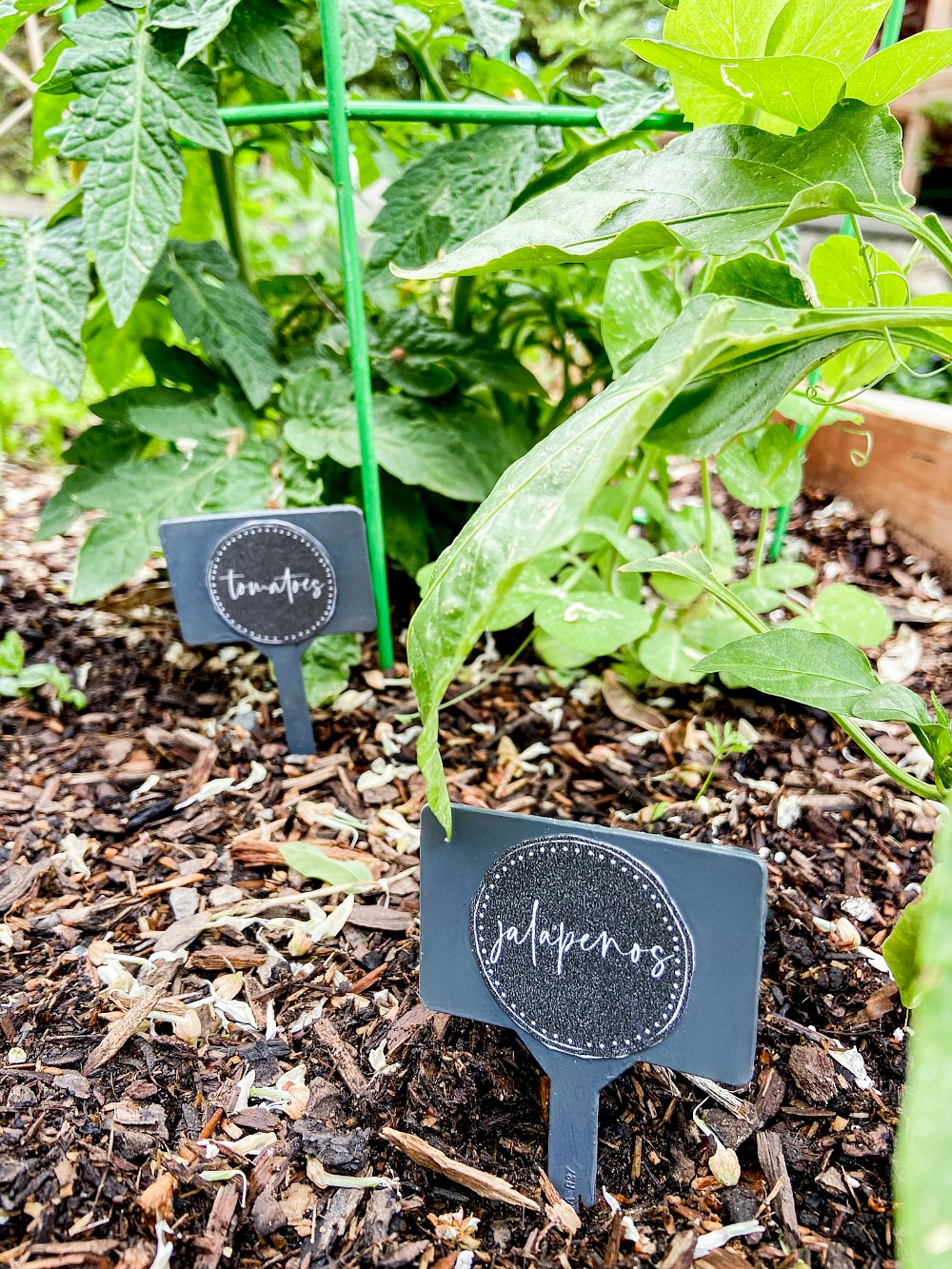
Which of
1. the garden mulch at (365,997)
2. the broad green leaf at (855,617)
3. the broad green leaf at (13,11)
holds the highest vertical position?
the broad green leaf at (13,11)

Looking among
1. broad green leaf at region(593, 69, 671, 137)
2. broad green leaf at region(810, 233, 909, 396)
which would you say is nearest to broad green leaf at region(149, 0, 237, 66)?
broad green leaf at region(593, 69, 671, 137)

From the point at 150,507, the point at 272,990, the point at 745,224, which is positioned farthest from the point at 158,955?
the point at 745,224

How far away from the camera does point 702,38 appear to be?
612 mm

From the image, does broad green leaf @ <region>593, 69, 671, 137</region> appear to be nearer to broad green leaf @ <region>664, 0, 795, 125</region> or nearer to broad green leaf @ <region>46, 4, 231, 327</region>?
broad green leaf @ <region>664, 0, 795, 125</region>

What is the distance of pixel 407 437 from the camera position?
3.68 ft

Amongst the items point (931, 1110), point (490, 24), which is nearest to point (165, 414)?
point (490, 24)

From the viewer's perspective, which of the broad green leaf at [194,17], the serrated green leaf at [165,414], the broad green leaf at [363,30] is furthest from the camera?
the serrated green leaf at [165,414]

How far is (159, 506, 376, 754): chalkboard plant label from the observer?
3.16 feet

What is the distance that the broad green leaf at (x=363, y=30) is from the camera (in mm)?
913

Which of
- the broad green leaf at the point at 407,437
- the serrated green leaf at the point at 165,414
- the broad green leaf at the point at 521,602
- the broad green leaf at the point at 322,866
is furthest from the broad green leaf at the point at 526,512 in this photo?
the serrated green leaf at the point at 165,414

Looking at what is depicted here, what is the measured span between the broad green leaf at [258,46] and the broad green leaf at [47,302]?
10.2 inches

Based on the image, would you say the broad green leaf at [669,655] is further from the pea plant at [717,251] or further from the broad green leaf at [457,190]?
the broad green leaf at [457,190]

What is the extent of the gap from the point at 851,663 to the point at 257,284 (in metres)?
1.09

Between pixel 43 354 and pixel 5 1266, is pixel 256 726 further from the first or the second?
pixel 5 1266
